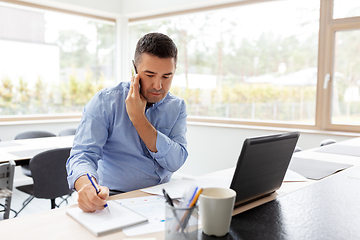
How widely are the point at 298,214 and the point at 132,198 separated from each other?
554 mm

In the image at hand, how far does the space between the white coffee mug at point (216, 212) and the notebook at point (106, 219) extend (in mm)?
218

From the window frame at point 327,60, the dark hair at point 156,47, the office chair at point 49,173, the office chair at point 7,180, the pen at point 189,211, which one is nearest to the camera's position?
the pen at point 189,211

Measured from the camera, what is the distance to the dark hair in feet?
4.42

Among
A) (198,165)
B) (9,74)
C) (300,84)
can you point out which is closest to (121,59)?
(9,74)

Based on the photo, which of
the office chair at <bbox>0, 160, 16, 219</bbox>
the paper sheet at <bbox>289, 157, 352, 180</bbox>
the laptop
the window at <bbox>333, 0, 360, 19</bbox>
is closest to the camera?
the laptop

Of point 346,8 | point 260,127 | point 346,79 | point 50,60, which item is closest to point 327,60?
point 346,79

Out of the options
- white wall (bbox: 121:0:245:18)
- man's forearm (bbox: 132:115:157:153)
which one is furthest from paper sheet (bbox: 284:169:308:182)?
white wall (bbox: 121:0:245:18)

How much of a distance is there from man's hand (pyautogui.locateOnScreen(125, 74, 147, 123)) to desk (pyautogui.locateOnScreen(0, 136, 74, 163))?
4.71 ft

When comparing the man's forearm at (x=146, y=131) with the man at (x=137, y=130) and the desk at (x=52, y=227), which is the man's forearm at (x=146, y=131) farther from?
the desk at (x=52, y=227)

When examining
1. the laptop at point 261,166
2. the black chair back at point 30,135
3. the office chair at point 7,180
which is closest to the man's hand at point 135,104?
the laptop at point 261,166

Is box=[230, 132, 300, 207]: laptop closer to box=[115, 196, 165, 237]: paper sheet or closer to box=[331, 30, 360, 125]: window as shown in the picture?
box=[115, 196, 165, 237]: paper sheet

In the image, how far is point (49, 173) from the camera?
2.41 m

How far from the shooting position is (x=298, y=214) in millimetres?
952

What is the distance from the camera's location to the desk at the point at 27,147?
2481 mm
